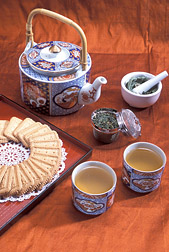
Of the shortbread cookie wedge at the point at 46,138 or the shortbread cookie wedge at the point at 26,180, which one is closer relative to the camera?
the shortbread cookie wedge at the point at 26,180

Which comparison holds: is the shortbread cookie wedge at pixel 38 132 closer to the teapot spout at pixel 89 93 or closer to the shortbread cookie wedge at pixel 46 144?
the shortbread cookie wedge at pixel 46 144

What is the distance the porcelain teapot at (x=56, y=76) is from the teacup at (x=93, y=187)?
40cm

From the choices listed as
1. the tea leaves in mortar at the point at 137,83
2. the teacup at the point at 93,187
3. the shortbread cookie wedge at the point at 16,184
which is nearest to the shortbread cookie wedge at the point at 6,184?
the shortbread cookie wedge at the point at 16,184

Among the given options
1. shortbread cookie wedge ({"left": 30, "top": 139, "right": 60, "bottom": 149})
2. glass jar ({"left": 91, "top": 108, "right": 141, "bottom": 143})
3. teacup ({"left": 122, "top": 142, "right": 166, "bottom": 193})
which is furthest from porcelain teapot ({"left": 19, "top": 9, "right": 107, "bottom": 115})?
teacup ({"left": 122, "top": 142, "right": 166, "bottom": 193})

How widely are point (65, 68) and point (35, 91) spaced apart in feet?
0.55

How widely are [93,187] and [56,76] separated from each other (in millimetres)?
526

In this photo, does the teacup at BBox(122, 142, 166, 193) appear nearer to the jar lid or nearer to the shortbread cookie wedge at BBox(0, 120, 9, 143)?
the jar lid

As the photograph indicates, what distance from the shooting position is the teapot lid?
5.24ft

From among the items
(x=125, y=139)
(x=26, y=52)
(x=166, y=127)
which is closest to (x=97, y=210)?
(x=125, y=139)

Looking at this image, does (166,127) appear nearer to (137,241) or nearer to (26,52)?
(137,241)

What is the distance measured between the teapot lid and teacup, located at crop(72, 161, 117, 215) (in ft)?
1.47

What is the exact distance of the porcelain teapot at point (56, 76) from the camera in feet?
5.24

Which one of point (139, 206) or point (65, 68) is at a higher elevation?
point (65, 68)

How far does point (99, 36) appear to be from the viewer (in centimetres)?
225
